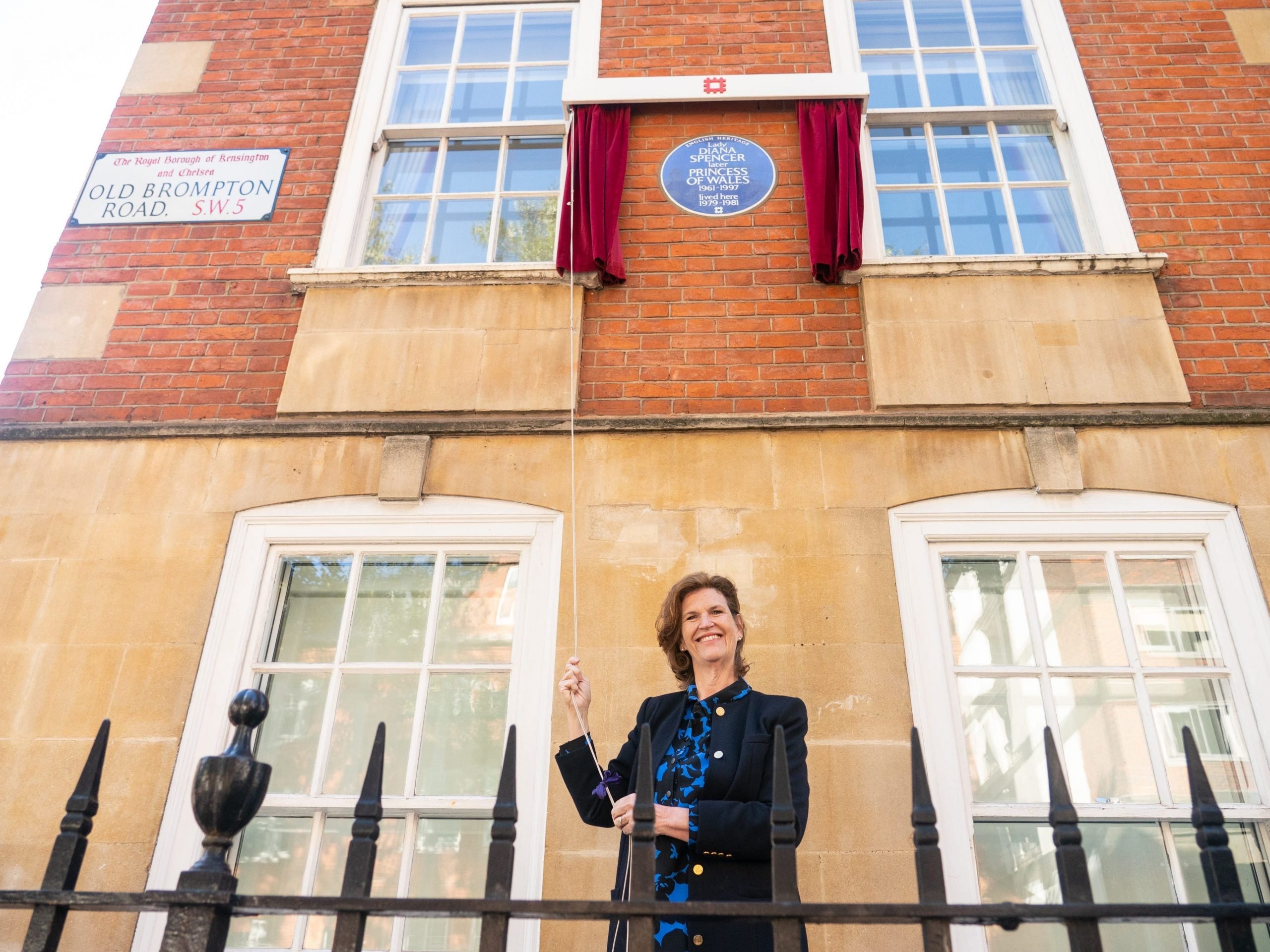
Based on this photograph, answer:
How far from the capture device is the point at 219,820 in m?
1.86

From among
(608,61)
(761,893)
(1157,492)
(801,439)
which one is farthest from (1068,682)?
→ (608,61)

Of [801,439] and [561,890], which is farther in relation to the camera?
[801,439]

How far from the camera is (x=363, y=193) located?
18.2 ft

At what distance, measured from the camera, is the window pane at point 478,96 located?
19.5 ft

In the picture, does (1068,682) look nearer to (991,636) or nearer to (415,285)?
(991,636)

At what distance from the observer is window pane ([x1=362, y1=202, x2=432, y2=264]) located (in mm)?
5402

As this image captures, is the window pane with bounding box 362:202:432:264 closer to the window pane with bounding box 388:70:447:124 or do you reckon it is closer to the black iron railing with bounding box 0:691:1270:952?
the window pane with bounding box 388:70:447:124

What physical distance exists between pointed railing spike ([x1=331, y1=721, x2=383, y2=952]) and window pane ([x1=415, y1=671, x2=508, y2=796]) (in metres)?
2.09

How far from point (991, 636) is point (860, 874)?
1.26m

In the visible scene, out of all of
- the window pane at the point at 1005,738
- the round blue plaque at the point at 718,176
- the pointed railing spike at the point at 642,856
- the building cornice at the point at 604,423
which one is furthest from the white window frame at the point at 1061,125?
the pointed railing spike at the point at 642,856

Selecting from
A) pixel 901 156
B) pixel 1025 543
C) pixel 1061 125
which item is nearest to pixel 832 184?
pixel 901 156

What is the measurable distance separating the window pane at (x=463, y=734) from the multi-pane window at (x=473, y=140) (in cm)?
258

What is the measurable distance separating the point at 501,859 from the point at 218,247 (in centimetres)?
465

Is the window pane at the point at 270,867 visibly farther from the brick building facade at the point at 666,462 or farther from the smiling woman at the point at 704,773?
the smiling woman at the point at 704,773
